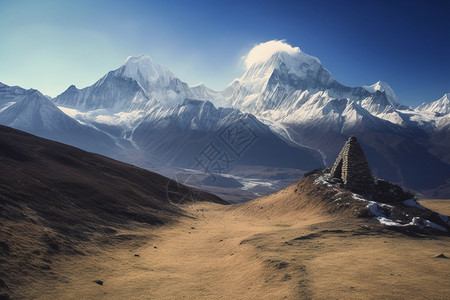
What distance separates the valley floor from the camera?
787cm

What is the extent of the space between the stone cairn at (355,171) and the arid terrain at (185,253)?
173 cm

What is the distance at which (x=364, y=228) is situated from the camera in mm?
15266

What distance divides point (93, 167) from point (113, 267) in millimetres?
26772

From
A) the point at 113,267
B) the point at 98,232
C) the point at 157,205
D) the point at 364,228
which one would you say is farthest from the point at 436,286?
the point at 157,205

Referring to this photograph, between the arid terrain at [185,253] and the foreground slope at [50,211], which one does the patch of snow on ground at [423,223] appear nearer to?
the arid terrain at [185,253]

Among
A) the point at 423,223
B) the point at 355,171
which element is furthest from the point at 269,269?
the point at 355,171

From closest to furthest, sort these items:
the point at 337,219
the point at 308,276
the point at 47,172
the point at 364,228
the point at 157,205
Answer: the point at 308,276 < the point at 364,228 < the point at 337,219 < the point at 47,172 < the point at 157,205

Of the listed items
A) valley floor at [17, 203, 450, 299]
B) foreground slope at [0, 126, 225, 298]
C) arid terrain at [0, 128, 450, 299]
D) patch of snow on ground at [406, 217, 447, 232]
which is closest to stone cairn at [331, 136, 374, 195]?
arid terrain at [0, 128, 450, 299]

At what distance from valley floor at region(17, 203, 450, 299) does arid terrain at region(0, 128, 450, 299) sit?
38 millimetres

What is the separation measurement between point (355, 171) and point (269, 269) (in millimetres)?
17049

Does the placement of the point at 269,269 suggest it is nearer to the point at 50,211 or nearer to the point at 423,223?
the point at 423,223

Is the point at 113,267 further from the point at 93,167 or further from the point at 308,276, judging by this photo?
the point at 93,167

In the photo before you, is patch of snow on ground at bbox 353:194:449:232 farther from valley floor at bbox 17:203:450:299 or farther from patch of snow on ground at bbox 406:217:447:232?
valley floor at bbox 17:203:450:299

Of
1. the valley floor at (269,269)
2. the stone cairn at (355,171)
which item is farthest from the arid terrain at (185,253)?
the stone cairn at (355,171)
